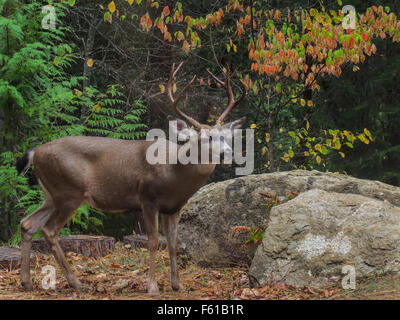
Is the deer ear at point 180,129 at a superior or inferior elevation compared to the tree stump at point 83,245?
superior

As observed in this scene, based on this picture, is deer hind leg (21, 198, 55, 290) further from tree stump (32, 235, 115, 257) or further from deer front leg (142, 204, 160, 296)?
tree stump (32, 235, 115, 257)

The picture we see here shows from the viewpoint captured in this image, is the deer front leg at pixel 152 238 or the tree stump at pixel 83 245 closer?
the deer front leg at pixel 152 238

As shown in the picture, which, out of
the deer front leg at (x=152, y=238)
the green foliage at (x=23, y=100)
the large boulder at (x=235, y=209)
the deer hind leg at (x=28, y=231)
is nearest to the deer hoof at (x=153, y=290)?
the deer front leg at (x=152, y=238)

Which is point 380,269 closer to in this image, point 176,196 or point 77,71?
point 176,196

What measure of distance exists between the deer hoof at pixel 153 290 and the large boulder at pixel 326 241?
983 millimetres

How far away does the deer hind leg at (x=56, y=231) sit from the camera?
6.08 meters

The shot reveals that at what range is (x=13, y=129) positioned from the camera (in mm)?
9555

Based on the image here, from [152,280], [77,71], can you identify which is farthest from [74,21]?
[152,280]

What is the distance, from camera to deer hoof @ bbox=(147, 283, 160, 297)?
571 centimetres

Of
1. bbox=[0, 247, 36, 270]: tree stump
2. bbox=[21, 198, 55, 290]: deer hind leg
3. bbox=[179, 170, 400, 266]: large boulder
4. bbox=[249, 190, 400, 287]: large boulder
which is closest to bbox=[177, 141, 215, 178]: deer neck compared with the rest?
bbox=[249, 190, 400, 287]: large boulder

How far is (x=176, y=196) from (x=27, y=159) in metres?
1.82

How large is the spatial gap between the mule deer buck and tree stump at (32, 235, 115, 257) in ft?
5.96

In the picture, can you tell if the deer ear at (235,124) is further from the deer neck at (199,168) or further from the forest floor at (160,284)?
the forest floor at (160,284)

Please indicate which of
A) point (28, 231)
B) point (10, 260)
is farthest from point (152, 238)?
point (10, 260)
